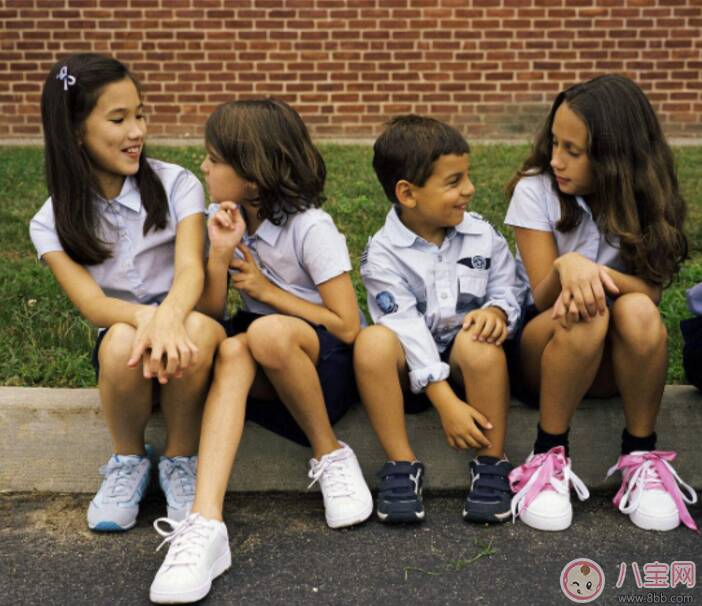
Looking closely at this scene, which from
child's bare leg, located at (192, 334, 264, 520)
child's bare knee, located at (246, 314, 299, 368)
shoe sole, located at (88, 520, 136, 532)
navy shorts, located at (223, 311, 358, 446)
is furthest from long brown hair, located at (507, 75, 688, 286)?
shoe sole, located at (88, 520, 136, 532)

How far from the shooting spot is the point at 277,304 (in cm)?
317

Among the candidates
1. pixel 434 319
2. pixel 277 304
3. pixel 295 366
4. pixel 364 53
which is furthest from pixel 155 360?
pixel 364 53

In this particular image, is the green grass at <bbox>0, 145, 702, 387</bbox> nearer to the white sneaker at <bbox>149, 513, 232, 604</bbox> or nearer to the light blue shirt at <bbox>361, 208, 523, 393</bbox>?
the light blue shirt at <bbox>361, 208, 523, 393</bbox>

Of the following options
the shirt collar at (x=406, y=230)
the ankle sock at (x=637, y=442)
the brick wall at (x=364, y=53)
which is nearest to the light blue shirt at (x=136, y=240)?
the shirt collar at (x=406, y=230)

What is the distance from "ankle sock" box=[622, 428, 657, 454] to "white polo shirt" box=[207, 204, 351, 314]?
945 mm

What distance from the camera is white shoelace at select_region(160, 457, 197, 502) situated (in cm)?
303

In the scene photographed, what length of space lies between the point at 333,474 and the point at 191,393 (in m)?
0.46

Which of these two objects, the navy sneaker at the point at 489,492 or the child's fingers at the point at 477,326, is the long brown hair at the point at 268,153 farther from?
the navy sneaker at the point at 489,492

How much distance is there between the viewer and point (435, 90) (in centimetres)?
826

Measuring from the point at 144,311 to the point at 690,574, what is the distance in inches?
62.8

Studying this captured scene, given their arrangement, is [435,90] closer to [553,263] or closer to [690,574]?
[553,263]

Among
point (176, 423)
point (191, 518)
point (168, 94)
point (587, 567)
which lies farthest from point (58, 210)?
point (168, 94)

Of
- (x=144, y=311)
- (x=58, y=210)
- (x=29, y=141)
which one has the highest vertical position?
(x=58, y=210)

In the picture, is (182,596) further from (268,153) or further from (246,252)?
(268,153)
